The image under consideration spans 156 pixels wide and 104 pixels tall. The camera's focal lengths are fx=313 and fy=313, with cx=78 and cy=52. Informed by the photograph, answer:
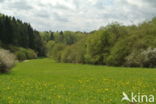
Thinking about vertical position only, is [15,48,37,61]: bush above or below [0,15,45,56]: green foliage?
below

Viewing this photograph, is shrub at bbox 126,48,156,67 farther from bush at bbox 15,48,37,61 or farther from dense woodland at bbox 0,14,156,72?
bush at bbox 15,48,37,61

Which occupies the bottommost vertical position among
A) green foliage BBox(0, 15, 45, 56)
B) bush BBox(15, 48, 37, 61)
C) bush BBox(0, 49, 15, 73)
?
bush BBox(0, 49, 15, 73)

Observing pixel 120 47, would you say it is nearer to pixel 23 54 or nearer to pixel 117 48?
pixel 117 48

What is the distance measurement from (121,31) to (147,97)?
6643 centimetres

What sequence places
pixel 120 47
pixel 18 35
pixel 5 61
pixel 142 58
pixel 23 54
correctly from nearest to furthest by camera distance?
pixel 5 61 < pixel 142 58 < pixel 120 47 < pixel 23 54 < pixel 18 35

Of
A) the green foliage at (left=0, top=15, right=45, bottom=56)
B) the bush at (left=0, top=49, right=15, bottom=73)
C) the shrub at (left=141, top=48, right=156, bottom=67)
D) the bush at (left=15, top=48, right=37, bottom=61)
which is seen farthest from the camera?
the green foliage at (left=0, top=15, right=45, bottom=56)

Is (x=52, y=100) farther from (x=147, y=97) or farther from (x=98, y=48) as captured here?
(x=98, y=48)

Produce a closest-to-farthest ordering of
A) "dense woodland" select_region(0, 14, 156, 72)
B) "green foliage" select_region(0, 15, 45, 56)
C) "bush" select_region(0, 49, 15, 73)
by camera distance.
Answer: "bush" select_region(0, 49, 15, 73) → "dense woodland" select_region(0, 14, 156, 72) → "green foliage" select_region(0, 15, 45, 56)

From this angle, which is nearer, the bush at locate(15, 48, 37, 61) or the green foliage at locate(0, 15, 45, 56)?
the bush at locate(15, 48, 37, 61)

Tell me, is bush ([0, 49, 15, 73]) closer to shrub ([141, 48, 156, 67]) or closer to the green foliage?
shrub ([141, 48, 156, 67])

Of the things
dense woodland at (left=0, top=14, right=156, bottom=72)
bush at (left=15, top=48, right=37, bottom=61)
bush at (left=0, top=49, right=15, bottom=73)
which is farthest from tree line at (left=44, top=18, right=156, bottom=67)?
bush at (left=0, top=49, right=15, bottom=73)

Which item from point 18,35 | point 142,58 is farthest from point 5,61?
point 18,35

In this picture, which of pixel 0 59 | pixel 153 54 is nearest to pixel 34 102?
pixel 0 59

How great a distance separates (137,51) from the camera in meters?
67.2
